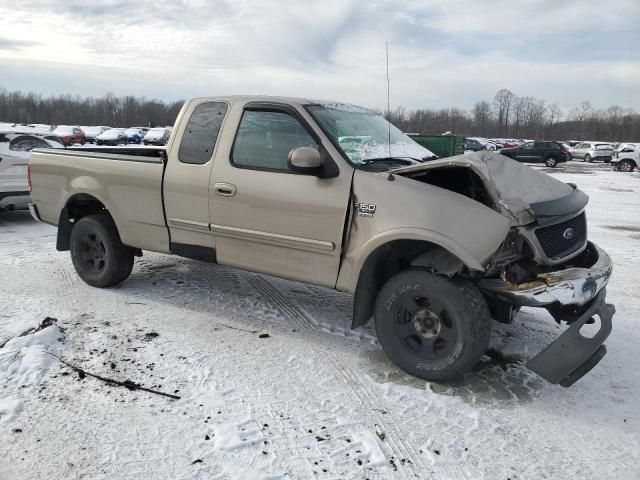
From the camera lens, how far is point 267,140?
14.0 ft

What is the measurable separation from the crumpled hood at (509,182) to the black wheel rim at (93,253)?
11.0 feet

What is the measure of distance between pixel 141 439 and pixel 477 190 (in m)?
2.66

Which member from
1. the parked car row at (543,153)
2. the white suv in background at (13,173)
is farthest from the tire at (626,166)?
the white suv in background at (13,173)

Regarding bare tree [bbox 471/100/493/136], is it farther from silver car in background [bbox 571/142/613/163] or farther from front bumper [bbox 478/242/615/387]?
front bumper [bbox 478/242/615/387]

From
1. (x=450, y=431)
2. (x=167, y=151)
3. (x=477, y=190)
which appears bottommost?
(x=450, y=431)

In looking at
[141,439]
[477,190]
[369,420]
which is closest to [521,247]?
[477,190]

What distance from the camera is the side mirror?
3.72m

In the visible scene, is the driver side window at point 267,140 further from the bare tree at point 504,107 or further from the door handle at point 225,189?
the bare tree at point 504,107

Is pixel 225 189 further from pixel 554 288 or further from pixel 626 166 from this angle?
pixel 626 166

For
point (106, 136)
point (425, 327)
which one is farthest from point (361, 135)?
point (106, 136)

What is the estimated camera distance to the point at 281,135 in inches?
166

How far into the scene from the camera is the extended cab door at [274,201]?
389 cm

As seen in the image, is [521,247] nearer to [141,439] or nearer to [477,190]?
[477,190]

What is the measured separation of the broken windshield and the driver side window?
198 millimetres
